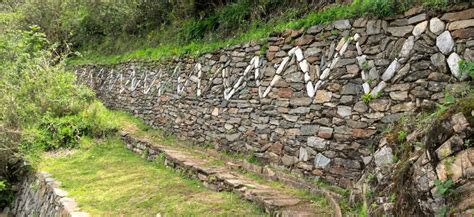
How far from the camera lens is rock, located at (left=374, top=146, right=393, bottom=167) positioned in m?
3.84

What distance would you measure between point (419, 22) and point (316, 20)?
154 cm

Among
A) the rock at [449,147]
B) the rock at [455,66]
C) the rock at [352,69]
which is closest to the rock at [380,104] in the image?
the rock at [352,69]

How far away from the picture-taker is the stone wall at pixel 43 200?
18.2ft

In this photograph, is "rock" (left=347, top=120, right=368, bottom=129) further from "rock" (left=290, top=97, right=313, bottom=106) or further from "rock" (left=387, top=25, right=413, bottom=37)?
"rock" (left=387, top=25, right=413, bottom=37)

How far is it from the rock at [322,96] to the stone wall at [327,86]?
0.04ft

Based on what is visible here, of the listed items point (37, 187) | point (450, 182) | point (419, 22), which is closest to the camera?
point (450, 182)

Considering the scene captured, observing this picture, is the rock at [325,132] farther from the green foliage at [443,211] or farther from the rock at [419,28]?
the green foliage at [443,211]

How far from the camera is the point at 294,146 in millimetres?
5484

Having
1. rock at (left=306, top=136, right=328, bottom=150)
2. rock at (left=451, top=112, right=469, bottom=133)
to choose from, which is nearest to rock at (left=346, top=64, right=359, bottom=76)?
rock at (left=306, top=136, right=328, bottom=150)

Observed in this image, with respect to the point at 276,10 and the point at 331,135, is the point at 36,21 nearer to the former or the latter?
the point at 276,10

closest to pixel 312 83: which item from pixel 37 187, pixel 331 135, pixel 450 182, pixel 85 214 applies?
pixel 331 135

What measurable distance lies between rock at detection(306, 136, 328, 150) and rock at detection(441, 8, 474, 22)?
1.94 meters

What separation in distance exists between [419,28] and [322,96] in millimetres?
1438

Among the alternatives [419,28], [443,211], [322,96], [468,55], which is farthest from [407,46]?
[443,211]
